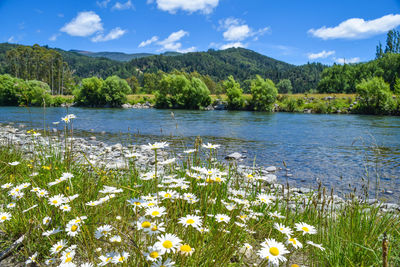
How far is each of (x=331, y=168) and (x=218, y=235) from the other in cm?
976

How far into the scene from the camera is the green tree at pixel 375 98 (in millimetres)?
40969

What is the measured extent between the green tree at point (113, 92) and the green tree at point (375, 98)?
5364cm

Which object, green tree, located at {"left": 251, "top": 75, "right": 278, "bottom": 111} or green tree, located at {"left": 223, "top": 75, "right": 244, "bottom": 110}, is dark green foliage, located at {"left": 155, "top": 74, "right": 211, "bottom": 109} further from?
green tree, located at {"left": 251, "top": 75, "right": 278, "bottom": 111}

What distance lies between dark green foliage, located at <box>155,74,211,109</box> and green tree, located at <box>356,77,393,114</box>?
104ft

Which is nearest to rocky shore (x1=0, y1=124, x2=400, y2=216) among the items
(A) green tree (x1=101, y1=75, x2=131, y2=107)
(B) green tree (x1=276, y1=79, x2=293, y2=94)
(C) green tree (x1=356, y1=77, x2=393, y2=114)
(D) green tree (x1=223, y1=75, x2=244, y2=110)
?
(C) green tree (x1=356, y1=77, x2=393, y2=114)

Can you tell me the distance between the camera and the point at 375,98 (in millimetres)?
42906

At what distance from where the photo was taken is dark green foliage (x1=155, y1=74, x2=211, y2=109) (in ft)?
195

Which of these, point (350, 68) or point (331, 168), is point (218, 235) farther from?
point (350, 68)

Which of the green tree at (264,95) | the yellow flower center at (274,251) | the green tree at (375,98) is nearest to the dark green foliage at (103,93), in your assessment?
the green tree at (264,95)

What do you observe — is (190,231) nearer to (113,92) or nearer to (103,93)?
(113,92)

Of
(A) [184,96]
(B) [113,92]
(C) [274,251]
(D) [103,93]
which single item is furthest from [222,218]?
(D) [103,93]

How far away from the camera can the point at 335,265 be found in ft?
7.00

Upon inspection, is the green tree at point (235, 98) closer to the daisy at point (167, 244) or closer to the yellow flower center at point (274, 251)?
the yellow flower center at point (274, 251)

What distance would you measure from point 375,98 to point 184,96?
38565 millimetres
